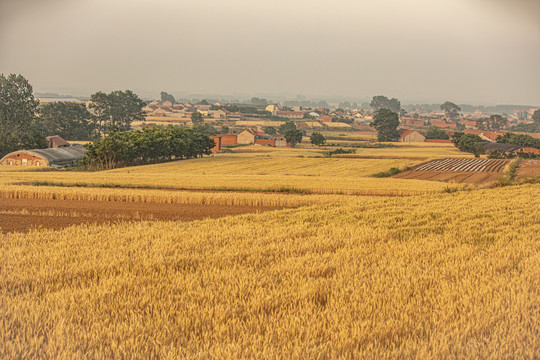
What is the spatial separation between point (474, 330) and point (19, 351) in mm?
5718

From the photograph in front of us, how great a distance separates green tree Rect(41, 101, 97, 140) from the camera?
379 ft

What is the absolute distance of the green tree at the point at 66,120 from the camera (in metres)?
116

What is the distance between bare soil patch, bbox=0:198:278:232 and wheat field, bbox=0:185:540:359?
6035mm

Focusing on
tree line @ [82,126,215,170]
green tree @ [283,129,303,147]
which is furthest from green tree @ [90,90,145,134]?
tree line @ [82,126,215,170]

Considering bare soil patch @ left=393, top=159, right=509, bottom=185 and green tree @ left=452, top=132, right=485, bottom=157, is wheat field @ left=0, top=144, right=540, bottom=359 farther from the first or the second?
green tree @ left=452, top=132, right=485, bottom=157

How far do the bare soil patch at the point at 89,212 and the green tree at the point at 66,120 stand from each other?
96.0m

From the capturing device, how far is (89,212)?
22.6 meters

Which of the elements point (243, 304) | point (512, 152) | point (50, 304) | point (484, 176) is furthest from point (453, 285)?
point (512, 152)

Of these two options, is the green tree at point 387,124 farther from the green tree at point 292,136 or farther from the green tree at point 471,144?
the green tree at point 292,136

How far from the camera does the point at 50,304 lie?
750 centimetres

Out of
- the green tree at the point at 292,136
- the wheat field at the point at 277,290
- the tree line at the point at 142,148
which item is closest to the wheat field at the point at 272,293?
the wheat field at the point at 277,290

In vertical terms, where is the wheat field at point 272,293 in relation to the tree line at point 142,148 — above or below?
above

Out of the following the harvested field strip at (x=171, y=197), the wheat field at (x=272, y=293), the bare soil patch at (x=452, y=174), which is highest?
the wheat field at (x=272, y=293)

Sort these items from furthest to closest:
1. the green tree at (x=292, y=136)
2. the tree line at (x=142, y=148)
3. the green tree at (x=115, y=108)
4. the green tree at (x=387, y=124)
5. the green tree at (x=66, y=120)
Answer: the green tree at (x=387, y=124), the green tree at (x=115, y=108), the green tree at (x=66, y=120), the green tree at (x=292, y=136), the tree line at (x=142, y=148)
